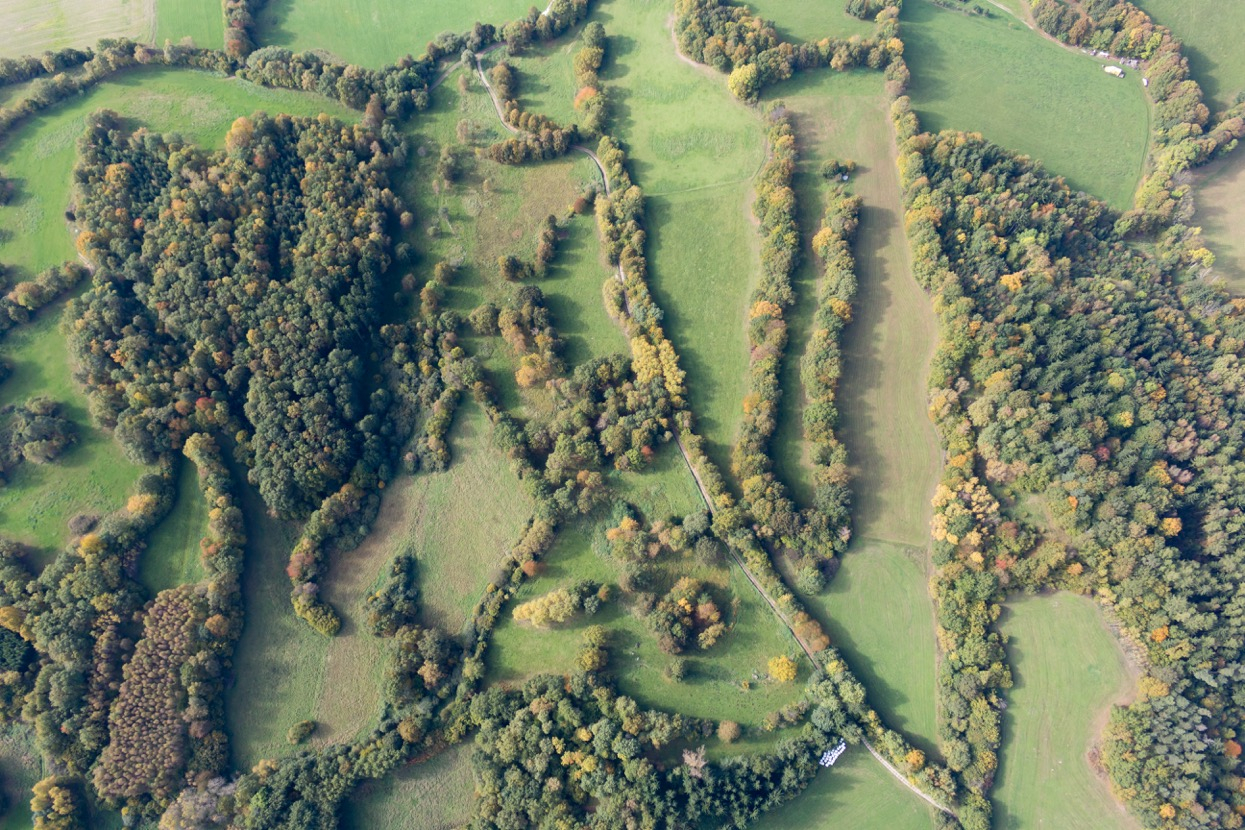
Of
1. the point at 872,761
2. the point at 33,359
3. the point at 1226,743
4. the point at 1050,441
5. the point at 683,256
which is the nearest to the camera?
the point at 1226,743

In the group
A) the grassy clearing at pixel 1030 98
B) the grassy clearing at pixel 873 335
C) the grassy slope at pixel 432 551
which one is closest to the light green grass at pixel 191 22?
the grassy slope at pixel 432 551

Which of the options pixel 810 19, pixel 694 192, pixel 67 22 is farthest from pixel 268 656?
pixel 810 19

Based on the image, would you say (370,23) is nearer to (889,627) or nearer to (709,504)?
(709,504)

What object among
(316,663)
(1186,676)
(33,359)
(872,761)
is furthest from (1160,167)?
(33,359)

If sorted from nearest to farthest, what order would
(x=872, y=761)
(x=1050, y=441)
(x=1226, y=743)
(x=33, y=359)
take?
(x=1226, y=743) < (x=872, y=761) < (x=1050, y=441) < (x=33, y=359)

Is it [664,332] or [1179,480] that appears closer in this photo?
[1179,480]

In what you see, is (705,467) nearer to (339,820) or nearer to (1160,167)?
(339,820)

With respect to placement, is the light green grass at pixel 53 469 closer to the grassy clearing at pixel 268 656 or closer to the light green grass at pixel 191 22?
the grassy clearing at pixel 268 656

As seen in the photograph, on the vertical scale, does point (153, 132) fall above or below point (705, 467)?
above

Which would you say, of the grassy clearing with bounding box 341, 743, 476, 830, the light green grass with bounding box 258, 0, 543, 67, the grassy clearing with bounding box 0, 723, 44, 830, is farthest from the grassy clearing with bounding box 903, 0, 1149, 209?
the grassy clearing with bounding box 0, 723, 44, 830
